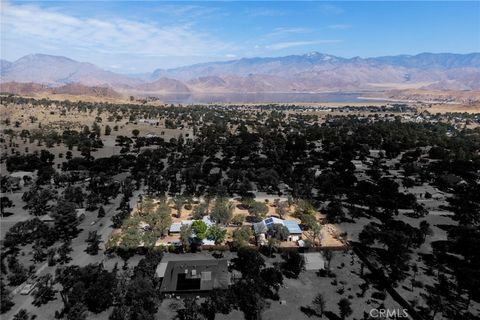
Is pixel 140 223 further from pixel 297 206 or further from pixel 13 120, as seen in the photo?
pixel 13 120

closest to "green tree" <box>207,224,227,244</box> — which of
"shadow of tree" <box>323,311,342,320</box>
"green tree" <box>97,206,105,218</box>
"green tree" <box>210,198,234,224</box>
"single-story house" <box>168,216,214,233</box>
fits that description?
"single-story house" <box>168,216,214,233</box>

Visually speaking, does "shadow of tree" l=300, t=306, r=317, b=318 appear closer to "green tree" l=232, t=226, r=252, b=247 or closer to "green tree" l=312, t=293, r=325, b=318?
"green tree" l=312, t=293, r=325, b=318

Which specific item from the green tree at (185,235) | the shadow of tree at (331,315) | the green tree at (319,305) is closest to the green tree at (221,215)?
the green tree at (185,235)

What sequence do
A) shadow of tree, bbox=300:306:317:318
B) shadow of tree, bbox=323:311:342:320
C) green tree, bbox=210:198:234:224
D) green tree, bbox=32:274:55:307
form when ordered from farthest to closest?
green tree, bbox=210:198:234:224, green tree, bbox=32:274:55:307, shadow of tree, bbox=300:306:317:318, shadow of tree, bbox=323:311:342:320

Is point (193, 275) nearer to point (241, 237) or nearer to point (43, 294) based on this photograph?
point (241, 237)

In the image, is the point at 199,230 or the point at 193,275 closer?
the point at 193,275

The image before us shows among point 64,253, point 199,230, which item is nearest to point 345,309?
point 199,230

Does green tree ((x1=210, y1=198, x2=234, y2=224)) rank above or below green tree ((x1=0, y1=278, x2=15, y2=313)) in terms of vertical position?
above

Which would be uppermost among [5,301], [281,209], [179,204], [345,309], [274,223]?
[179,204]

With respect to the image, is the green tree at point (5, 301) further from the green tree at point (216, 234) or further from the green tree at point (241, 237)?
the green tree at point (241, 237)

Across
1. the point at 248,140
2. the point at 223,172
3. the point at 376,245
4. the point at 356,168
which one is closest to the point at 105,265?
the point at 376,245

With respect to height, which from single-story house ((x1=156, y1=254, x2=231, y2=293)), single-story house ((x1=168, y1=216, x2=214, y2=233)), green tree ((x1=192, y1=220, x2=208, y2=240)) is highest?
green tree ((x1=192, y1=220, x2=208, y2=240))
